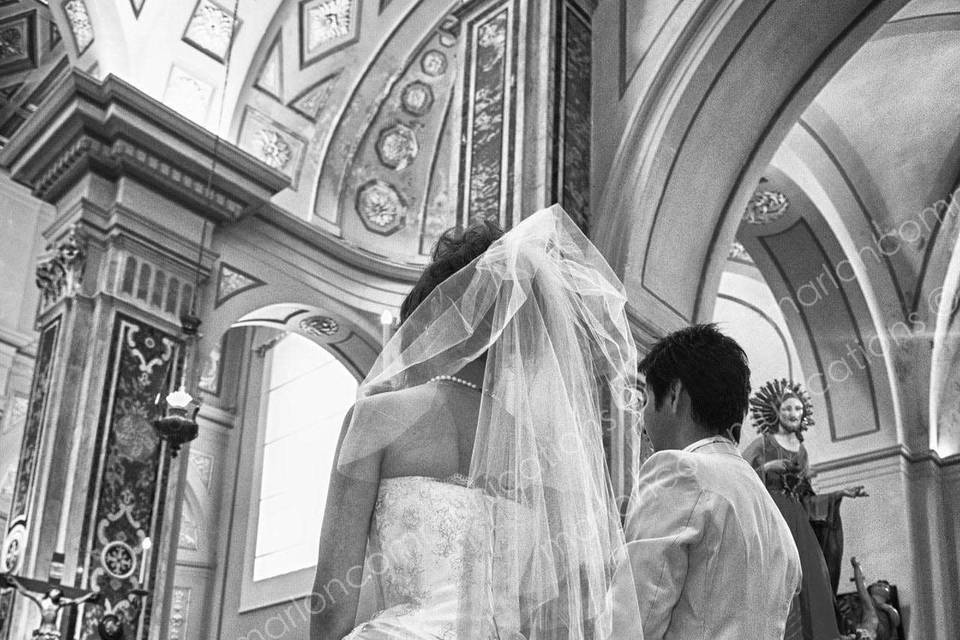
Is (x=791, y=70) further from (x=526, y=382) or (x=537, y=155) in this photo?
(x=526, y=382)

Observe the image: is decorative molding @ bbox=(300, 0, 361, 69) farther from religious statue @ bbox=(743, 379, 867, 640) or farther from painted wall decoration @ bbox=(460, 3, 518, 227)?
religious statue @ bbox=(743, 379, 867, 640)

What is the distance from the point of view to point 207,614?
1332cm

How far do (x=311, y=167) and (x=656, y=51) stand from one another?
453cm

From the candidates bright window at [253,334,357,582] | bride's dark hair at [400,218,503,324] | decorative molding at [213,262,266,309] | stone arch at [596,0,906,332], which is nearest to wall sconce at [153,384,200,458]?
decorative molding at [213,262,266,309]

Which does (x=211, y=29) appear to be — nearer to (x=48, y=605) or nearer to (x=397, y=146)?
(x=397, y=146)

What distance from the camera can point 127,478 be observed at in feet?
25.7

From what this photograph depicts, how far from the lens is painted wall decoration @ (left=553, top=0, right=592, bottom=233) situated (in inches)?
243

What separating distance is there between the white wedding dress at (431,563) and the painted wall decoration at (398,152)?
8597 millimetres

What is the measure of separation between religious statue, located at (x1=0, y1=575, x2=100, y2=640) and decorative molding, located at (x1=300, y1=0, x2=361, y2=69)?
5.23 m

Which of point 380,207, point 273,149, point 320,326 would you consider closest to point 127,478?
point 320,326

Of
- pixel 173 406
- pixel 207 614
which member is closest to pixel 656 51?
pixel 173 406

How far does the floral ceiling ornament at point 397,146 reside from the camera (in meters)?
10.6

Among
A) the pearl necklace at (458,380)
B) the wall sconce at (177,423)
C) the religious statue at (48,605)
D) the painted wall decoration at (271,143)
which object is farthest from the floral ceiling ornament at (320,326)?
the pearl necklace at (458,380)

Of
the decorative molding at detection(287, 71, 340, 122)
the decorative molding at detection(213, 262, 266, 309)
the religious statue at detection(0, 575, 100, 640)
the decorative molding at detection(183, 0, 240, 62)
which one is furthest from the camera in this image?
the decorative molding at detection(287, 71, 340, 122)
